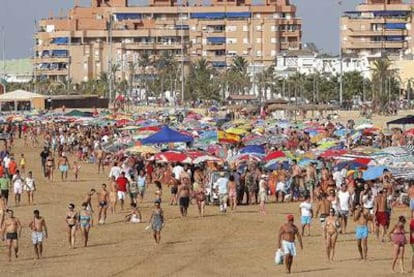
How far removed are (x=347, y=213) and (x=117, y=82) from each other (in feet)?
343

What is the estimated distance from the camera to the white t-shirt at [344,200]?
23.9 metres

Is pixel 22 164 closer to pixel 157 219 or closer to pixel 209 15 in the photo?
pixel 157 219

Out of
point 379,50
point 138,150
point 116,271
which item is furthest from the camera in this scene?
point 379,50

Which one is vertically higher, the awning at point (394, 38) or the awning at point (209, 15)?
the awning at point (209, 15)

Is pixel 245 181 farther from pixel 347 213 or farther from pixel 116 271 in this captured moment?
pixel 116 271

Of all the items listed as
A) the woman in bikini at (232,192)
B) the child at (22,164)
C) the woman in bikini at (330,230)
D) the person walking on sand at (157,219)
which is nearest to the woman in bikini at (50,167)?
the child at (22,164)

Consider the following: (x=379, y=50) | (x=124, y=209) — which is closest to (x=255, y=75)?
(x=379, y=50)

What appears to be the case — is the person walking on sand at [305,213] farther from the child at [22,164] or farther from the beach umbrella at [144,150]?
the child at [22,164]

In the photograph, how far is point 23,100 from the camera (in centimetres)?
8619

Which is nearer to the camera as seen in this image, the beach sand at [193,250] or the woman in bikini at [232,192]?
the beach sand at [193,250]

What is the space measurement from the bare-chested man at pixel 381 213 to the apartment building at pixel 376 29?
103 m

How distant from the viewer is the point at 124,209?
95.0ft

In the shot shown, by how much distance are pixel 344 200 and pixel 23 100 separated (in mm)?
64375

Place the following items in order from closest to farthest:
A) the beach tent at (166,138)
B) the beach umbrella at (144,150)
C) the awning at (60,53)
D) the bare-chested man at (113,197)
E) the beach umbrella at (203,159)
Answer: the bare-chested man at (113,197), the beach umbrella at (203,159), the beach tent at (166,138), the beach umbrella at (144,150), the awning at (60,53)
